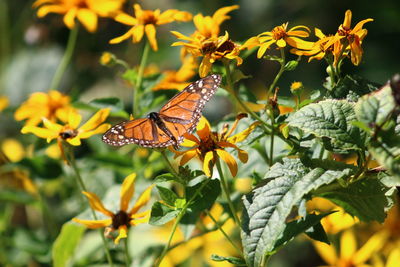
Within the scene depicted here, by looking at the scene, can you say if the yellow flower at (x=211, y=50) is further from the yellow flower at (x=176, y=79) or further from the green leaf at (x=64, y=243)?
the green leaf at (x=64, y=243)

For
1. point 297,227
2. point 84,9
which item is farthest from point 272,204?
point 84,9

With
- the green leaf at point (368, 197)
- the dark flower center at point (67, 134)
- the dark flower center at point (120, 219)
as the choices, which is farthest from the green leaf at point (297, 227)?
the dark flower center at point (67, 134)

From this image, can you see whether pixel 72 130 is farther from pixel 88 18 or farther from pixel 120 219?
pixel 88 18

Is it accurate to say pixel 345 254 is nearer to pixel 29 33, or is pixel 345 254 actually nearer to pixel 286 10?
pixel 29 33

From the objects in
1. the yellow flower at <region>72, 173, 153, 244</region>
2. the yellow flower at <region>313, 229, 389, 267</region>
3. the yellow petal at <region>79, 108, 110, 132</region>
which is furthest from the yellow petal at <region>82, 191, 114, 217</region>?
the yellow flower at <region>313, 229, 389, 267</region>

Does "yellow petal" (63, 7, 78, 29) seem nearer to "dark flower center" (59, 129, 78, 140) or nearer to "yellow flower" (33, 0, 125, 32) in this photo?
"yellow flower" (33, 0, 125, 32)
